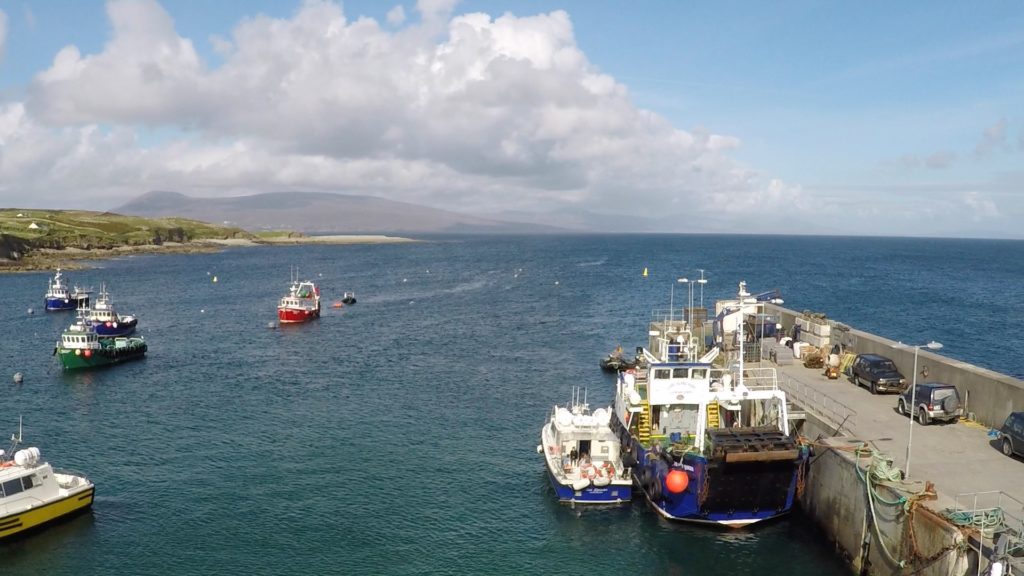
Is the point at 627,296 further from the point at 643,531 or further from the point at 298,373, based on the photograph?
the point at 643,531

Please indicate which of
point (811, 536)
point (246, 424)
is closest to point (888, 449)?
point (811, 536)

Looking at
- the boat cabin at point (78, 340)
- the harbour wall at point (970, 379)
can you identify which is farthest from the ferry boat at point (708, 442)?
the boat cabin at point (78, 340)

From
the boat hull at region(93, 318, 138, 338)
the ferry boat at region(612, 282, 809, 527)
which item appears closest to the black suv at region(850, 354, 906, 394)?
the ferry boat at region(612, 282, 809, 527)

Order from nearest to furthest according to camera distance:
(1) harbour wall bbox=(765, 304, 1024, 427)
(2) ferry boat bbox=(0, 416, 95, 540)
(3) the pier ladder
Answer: (1) harbour wall bbox=(765, 304, 1024, 427), (2) ferry boat bbox=(0, 416, 95, 540), (3) the pier ladder

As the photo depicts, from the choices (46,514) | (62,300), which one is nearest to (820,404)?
(46,514)

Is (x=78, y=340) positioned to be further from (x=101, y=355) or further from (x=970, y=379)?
(x=970, y=379)

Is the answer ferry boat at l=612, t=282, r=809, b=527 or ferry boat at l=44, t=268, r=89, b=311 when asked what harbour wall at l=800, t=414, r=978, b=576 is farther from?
ferry boat at l=44, t=268, r=89, b=311

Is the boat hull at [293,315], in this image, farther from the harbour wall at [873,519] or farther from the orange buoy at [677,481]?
the harbour wall at [873,519]
